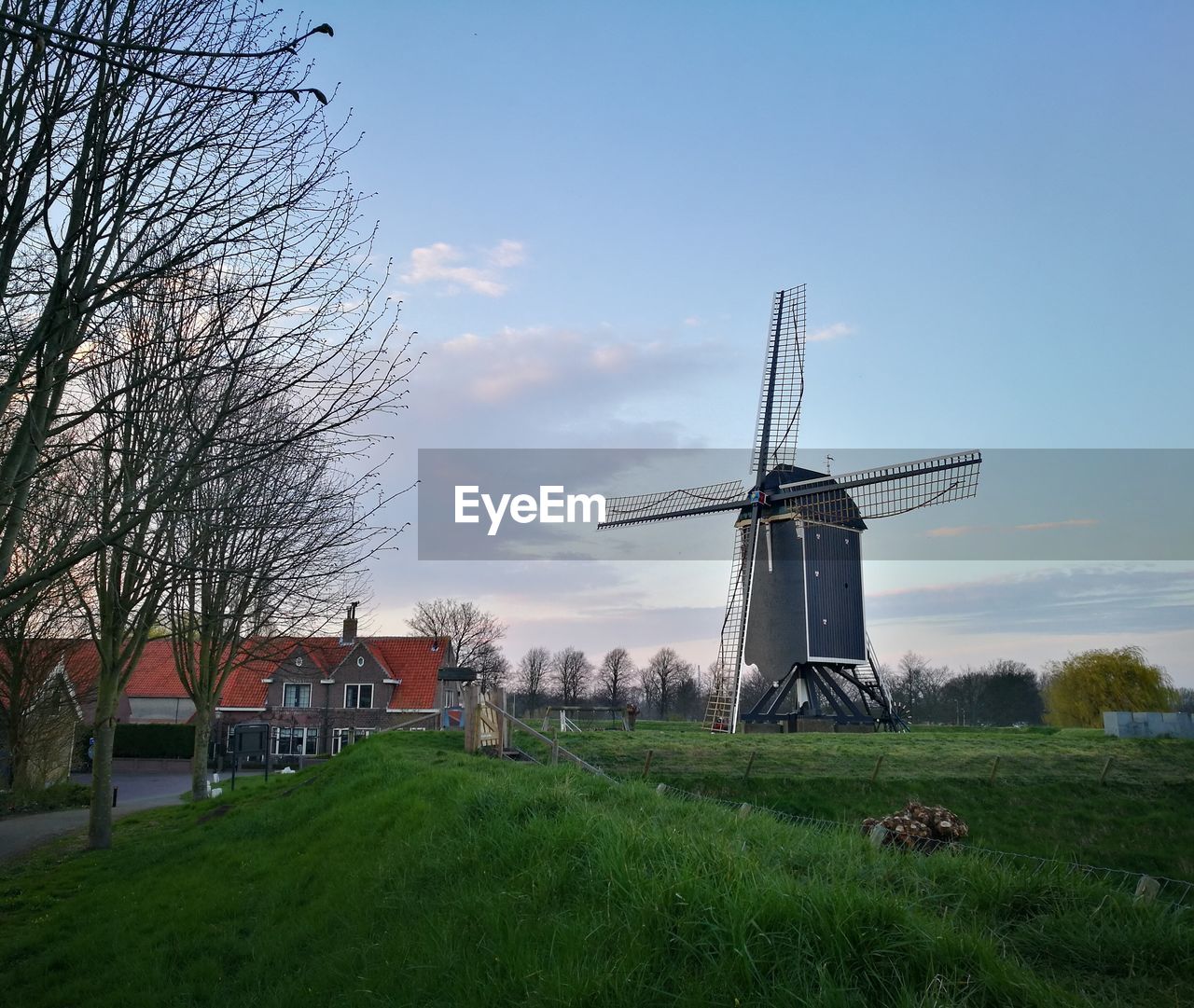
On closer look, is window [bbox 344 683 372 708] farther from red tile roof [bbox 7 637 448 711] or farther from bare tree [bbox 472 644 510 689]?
bare tree [bbox 472 644 510 689]

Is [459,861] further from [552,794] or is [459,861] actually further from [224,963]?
[224,963]

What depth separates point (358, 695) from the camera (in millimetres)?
45906

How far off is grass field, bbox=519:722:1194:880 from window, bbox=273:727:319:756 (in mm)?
Answer: 25897

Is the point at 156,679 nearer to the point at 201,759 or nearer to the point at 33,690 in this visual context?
the point at 33,690

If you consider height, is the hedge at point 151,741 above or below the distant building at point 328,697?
below

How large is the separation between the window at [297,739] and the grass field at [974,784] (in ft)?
85.0

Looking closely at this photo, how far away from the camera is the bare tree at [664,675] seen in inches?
3856

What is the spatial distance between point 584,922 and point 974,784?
19.0 m

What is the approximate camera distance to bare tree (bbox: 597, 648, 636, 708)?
98931 mm

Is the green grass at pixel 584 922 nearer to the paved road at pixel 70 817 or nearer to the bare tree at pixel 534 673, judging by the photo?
the paved road at pixel 70 817

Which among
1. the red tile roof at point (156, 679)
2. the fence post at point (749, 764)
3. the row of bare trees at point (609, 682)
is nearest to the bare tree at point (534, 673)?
the row of bare trees at point (609, 682)

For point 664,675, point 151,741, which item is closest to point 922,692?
point 664,675

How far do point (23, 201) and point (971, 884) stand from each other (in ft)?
23.9

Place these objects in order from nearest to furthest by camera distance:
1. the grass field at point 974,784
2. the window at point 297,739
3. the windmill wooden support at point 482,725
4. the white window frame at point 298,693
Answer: the grass field at point 974,784, the windmill wooden support at point 482,725, the window at point 297,739, the white window frame at point 298,693
